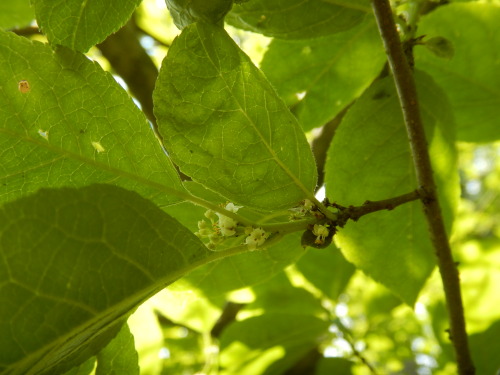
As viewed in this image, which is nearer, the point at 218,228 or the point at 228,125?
the point at 228,125

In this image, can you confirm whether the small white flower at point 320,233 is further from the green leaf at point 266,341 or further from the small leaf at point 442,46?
the green leaf at point 266,341

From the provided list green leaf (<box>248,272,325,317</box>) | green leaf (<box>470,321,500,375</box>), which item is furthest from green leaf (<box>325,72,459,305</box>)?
green leaf (<box>248,272,325,317</box>)

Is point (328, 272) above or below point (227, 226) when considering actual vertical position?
above

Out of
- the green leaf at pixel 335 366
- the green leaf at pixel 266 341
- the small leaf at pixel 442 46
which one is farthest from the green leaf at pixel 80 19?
the green leaf at pixel 335 366

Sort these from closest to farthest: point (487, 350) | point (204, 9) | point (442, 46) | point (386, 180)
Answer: point (204, 9), point (442, 46), point (386, 180), point (487, 350)

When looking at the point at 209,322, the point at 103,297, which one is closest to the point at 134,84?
the point at 209,322

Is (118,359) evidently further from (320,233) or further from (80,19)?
(80,19)

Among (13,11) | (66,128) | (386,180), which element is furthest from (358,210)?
(13,11)
